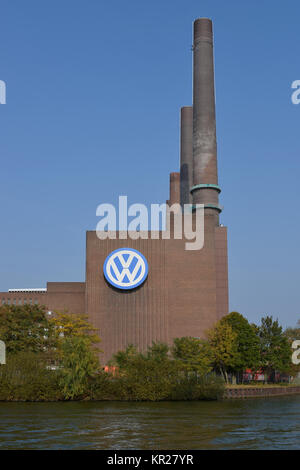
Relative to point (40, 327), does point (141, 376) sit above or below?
below

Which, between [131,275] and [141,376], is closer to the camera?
[141,376]

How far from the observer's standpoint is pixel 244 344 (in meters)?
83.7

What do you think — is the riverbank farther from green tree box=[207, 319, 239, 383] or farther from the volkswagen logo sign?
the volkswagen logo sign

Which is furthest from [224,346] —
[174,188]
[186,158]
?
[186,158]

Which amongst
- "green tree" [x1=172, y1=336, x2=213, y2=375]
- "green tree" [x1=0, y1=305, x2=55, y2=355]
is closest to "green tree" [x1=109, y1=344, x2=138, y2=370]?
"green tree" [x1=172, y1=336, x2=213, y2=375]

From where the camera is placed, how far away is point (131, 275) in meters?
88.2

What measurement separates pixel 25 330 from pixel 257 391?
31.7 metres

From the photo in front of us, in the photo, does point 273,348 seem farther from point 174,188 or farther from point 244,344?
point 174,188

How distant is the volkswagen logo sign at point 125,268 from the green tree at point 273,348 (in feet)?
67.6

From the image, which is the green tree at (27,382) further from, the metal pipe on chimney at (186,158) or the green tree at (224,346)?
the metal pipe on chimney at (186,158)

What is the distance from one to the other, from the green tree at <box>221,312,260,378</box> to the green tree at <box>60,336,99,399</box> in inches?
1022
